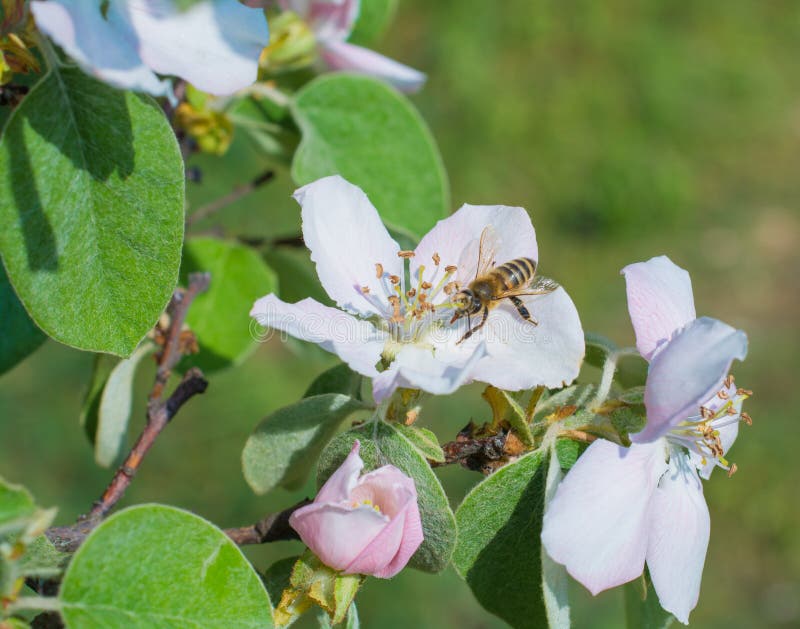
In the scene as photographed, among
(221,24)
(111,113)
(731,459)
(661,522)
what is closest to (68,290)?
(111,113)

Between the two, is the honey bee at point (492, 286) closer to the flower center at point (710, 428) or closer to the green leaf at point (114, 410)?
Answer: the flower center at point (710, 428)

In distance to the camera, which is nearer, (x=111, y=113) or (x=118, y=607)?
(x=118, y=607)

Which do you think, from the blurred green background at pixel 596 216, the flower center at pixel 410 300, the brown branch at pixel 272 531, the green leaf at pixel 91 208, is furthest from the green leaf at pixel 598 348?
the blurred green background at pixel 596 216

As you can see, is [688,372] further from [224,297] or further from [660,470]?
[224,297]

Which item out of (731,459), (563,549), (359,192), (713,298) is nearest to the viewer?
(563,549)

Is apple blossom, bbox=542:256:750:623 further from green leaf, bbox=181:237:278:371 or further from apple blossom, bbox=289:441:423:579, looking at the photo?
green leaf, bbox=181:237:278:371

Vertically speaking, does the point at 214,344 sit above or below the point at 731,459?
above

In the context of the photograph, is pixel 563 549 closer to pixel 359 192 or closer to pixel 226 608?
pixel 226 608

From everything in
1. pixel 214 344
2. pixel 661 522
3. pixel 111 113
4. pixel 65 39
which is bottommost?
pixel 214 344
